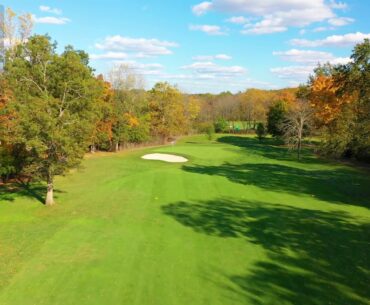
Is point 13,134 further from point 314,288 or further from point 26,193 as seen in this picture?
point 314,288

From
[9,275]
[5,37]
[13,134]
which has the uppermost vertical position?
[5,37]

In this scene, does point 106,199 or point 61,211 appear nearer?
point 61,211

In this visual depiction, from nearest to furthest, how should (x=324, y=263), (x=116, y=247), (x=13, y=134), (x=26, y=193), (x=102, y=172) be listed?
(x=324, y=263), (x=116, y=247), (x=13, y=134), (x=26, y=193), (x=102, y=172)

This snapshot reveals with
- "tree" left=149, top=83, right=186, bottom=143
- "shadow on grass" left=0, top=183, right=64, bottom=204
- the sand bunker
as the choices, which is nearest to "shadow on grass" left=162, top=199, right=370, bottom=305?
"shadow on grass" left=0, top=183, right=64, bottom=204

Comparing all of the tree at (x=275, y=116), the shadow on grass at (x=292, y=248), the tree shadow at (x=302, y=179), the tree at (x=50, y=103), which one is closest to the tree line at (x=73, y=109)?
the tree at (x=50, y=103)

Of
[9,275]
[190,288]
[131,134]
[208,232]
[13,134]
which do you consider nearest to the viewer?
[190,288]

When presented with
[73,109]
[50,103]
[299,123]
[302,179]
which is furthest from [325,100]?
[50,103]

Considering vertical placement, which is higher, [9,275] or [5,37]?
[5,37]

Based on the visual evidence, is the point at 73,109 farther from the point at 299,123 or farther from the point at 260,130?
→ the point at 260,130

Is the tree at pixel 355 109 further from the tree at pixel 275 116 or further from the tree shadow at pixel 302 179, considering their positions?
the tree at pixel 275 116

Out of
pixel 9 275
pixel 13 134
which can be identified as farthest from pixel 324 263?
pixel 13 134
